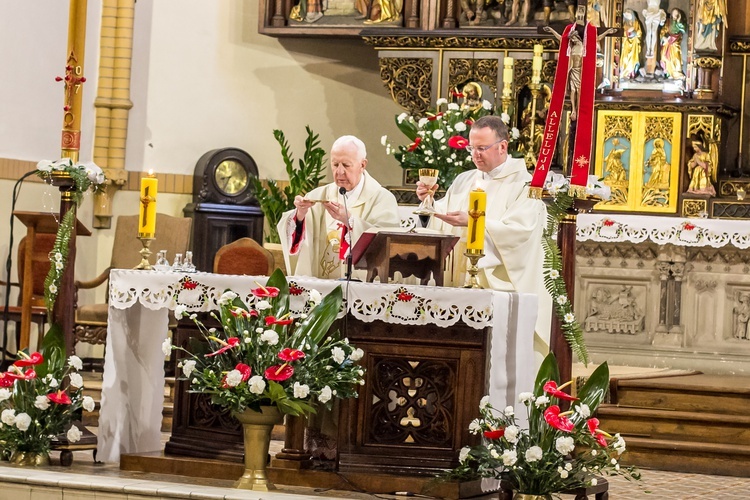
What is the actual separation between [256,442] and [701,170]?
5.81m

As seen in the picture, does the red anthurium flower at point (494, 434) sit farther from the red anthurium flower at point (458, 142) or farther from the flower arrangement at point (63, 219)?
the red anthurium flower at point (458, 142)

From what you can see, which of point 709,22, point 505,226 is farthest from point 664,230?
point 505,226

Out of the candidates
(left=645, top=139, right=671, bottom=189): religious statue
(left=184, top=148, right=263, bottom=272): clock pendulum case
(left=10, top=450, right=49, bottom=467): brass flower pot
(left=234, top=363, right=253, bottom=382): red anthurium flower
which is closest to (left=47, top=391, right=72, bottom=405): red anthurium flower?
(left=10, top=450, right=49, bottom=467): brass flower pot

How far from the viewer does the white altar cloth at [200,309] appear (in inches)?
246

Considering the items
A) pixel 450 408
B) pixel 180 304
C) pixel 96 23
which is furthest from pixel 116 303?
pixel 96 23

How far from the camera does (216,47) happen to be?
12398mm

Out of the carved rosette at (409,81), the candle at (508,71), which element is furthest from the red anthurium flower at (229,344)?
the carved rosette at (409,81)

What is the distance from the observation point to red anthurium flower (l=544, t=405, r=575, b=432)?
19.1ft

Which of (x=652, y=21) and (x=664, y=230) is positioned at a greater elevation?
(x=652, y=21)

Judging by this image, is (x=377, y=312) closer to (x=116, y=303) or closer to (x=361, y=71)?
(x=116, y=303)

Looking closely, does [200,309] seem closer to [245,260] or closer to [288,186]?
[245,260]

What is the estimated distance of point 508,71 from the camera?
35.6ft

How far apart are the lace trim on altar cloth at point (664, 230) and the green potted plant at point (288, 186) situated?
2304mm

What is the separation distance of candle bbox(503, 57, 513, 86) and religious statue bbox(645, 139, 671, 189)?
1257mm
